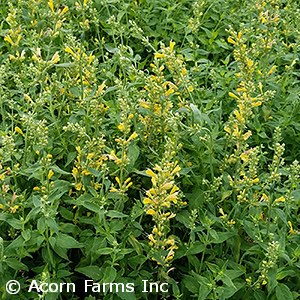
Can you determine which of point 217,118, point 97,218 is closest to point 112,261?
point 97,218

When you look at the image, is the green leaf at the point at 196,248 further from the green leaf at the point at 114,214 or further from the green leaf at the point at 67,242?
the green leaf at the point at 67,242

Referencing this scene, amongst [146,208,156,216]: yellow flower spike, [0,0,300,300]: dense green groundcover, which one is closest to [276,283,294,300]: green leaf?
[0,0,300,300]: dense green groundcover

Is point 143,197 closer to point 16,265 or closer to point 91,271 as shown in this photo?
point 91,271

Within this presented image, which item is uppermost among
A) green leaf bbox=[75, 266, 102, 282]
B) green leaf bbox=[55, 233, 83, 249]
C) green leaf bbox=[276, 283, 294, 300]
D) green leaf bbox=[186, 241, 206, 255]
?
green leaf bbox=[276, 283, 294, 300]

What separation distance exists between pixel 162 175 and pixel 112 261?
0.48 metres

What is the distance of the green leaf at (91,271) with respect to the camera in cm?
299

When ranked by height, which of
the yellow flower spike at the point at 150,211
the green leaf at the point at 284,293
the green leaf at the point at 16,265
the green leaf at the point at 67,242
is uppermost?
the yellow flower spike at the point at 150,211

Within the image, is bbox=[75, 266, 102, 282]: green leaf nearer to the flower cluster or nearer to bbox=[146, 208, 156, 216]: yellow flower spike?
the flower cluster

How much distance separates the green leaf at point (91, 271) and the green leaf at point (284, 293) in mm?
→ 827

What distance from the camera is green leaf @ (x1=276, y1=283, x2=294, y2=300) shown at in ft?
→ 9.63

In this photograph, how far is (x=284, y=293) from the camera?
295 cm

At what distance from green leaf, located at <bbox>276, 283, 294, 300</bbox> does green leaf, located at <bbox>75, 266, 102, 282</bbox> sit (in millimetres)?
827

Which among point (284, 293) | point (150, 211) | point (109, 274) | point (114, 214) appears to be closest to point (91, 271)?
point (109, 274)

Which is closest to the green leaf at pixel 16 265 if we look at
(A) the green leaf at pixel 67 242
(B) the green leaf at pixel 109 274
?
(A) the green leaf at pixel 67 242
